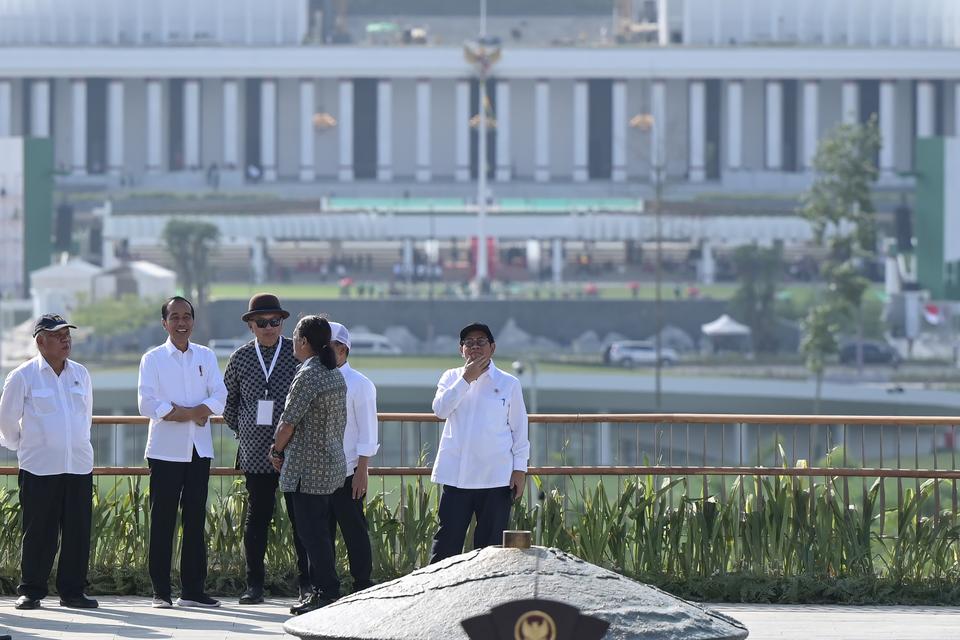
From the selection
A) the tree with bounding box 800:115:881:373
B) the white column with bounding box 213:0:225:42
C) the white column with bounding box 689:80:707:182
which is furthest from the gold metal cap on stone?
the white column with bounding box 213:0:225:42

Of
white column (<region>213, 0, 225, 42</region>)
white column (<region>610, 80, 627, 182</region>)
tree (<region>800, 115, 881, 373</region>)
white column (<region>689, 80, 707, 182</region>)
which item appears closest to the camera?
tree (<region>800, 115, 881, 373</region>)

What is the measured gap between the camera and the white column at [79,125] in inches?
2908

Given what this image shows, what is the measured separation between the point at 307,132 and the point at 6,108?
11999mm

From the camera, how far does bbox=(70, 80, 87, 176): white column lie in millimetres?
73875

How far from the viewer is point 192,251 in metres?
53.0

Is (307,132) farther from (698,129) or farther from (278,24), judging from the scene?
(698,129)

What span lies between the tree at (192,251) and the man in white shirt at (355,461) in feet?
139

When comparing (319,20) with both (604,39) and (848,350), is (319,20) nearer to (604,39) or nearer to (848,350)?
(604,39)

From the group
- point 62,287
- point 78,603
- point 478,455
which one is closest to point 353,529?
point 478,455

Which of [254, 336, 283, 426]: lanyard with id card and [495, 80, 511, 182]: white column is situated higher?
→ [495, 80, 511, 182]: white column

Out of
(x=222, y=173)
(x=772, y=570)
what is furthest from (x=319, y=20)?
(x=772, y=570)

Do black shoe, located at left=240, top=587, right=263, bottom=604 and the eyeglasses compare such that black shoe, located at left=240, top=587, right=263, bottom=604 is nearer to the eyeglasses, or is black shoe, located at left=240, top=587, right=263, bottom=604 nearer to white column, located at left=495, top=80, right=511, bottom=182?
the eyeglasses

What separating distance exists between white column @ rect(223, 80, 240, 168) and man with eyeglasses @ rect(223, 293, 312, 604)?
65.2m

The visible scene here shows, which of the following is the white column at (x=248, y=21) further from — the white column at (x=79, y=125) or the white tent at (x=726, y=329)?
the white tent at (x=726, y=329)
